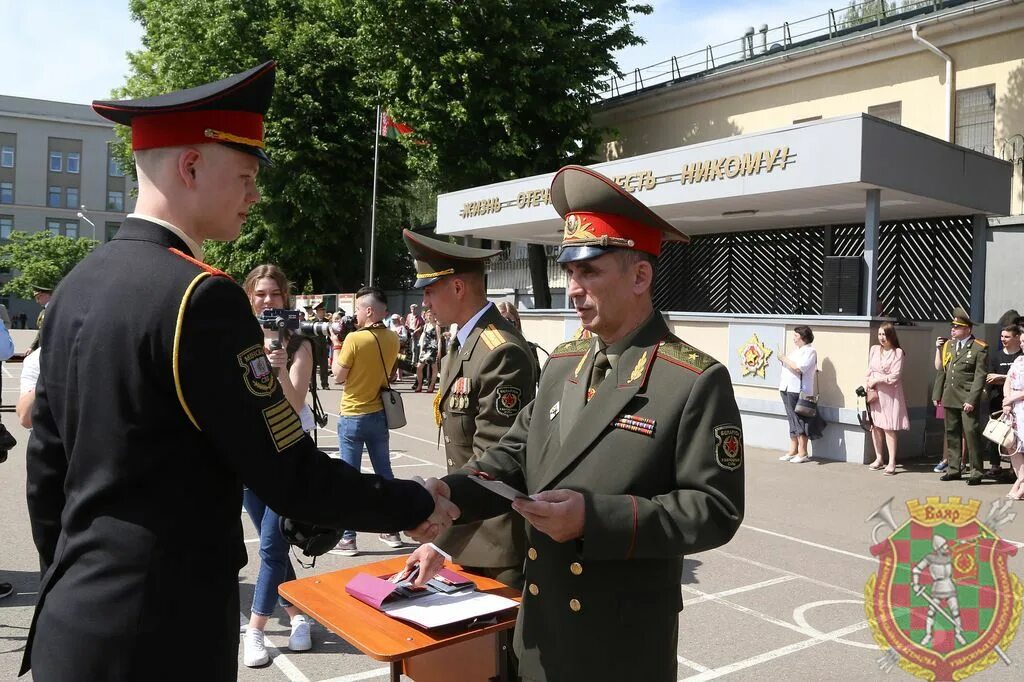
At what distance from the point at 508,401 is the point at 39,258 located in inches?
2453

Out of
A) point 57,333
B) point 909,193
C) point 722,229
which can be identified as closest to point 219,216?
point 57,333

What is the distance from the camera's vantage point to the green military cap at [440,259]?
4.19m

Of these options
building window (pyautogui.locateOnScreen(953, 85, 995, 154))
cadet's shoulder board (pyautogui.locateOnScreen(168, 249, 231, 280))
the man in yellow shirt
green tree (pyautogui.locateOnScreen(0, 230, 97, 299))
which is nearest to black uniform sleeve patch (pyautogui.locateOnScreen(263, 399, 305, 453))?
cadet's shoulder board (pyautogui.locateOnScreen(168, 249, 231, 280))

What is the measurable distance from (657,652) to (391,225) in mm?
36695

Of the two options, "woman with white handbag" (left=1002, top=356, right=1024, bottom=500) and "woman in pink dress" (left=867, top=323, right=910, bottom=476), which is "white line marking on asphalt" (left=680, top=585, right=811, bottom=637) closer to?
"woman with white handbag" (left=1002, top=356, right=1024, bottom=500)

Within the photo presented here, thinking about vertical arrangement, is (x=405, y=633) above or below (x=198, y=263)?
below

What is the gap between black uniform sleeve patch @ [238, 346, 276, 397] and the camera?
5.81 feet

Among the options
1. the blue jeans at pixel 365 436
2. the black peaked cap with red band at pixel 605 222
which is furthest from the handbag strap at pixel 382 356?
the black peaked cap with red band at pixel 605 222

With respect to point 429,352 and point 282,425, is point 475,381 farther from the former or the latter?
point 429,352

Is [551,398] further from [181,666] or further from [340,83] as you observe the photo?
[340,83]

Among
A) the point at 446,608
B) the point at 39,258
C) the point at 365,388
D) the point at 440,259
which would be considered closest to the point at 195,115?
the point at 446,608

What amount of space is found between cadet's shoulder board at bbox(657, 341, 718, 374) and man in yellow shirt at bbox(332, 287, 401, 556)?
4.79m

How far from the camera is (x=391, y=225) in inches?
1492

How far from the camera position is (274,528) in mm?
4547
